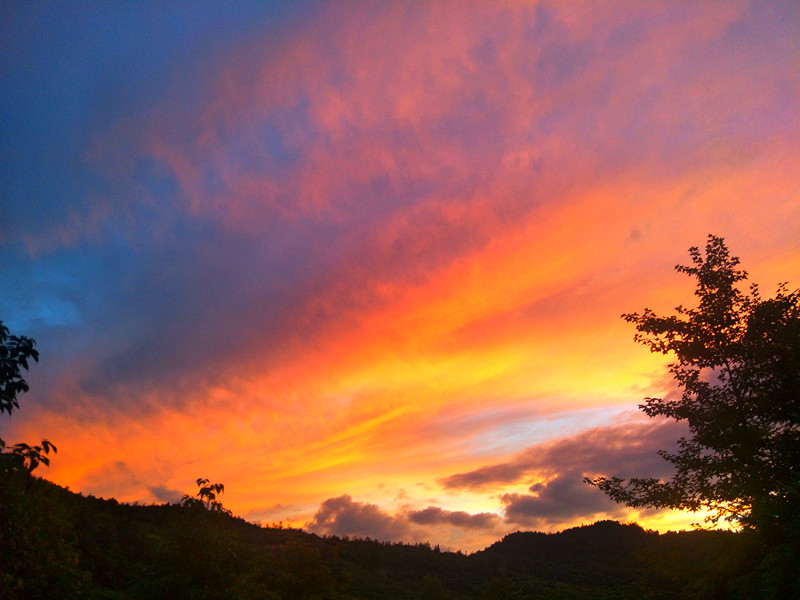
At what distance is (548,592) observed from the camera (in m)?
60.2

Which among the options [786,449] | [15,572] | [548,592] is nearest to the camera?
[15,572]

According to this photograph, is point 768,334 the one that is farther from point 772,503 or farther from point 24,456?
point 24,456

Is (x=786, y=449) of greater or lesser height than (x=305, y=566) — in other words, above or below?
above

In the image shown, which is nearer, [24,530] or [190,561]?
[24,530]

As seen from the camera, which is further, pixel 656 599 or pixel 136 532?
pixel 656 599

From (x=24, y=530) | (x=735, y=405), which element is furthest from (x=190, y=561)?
(x=735, y=405)

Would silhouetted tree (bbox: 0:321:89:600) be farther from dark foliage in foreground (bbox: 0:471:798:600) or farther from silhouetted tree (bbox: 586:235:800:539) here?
silhouetted tree (bbox: 586:235:800:539)

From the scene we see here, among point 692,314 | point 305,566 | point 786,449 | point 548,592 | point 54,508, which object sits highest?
point 692,314

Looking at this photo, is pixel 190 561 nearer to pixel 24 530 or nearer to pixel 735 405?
pixel 24 530

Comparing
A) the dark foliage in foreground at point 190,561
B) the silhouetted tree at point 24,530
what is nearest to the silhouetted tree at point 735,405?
the dark foliage in foreground at point 190,561

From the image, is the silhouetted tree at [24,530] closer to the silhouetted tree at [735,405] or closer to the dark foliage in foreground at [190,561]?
the dark foliage in foreground at [190,561]

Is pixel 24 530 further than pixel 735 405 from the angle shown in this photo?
No

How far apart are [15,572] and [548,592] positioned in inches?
2473

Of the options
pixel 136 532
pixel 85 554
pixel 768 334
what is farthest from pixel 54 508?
pixel 136 532
